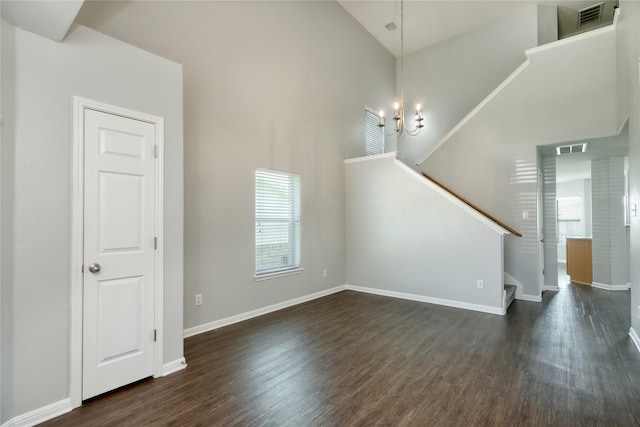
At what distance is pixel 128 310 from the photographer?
2.44 m

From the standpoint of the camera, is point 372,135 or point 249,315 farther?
point 372,135

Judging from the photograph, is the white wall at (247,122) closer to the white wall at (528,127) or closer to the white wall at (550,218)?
the white wall at (528,127)

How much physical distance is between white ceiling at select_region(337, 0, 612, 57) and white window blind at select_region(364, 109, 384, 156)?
1.89 meters

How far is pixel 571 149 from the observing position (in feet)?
17.2

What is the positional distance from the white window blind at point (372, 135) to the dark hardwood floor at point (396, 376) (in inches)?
158

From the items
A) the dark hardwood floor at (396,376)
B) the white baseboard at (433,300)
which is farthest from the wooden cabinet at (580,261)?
the white baseboard at (433,300)

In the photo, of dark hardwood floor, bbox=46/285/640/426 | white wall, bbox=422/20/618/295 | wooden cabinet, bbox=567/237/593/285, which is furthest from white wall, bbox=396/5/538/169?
dark hardwood floor, bbox=46/285/640/426

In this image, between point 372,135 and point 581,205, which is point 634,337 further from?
point 581,205

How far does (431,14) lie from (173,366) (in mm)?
7586

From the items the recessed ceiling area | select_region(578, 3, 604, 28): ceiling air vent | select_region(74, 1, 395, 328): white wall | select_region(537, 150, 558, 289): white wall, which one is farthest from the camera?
select_region(578, 3, 604, 28): ceiling air vent

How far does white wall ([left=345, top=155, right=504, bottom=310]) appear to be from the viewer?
14.5 ft

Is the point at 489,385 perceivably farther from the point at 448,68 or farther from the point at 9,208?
the point at 448,68

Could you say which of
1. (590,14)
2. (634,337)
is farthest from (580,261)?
(590,14)

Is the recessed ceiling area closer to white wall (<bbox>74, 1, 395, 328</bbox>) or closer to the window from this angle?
white wall (<bbox>74, 1, 395, 328</bbox>)
